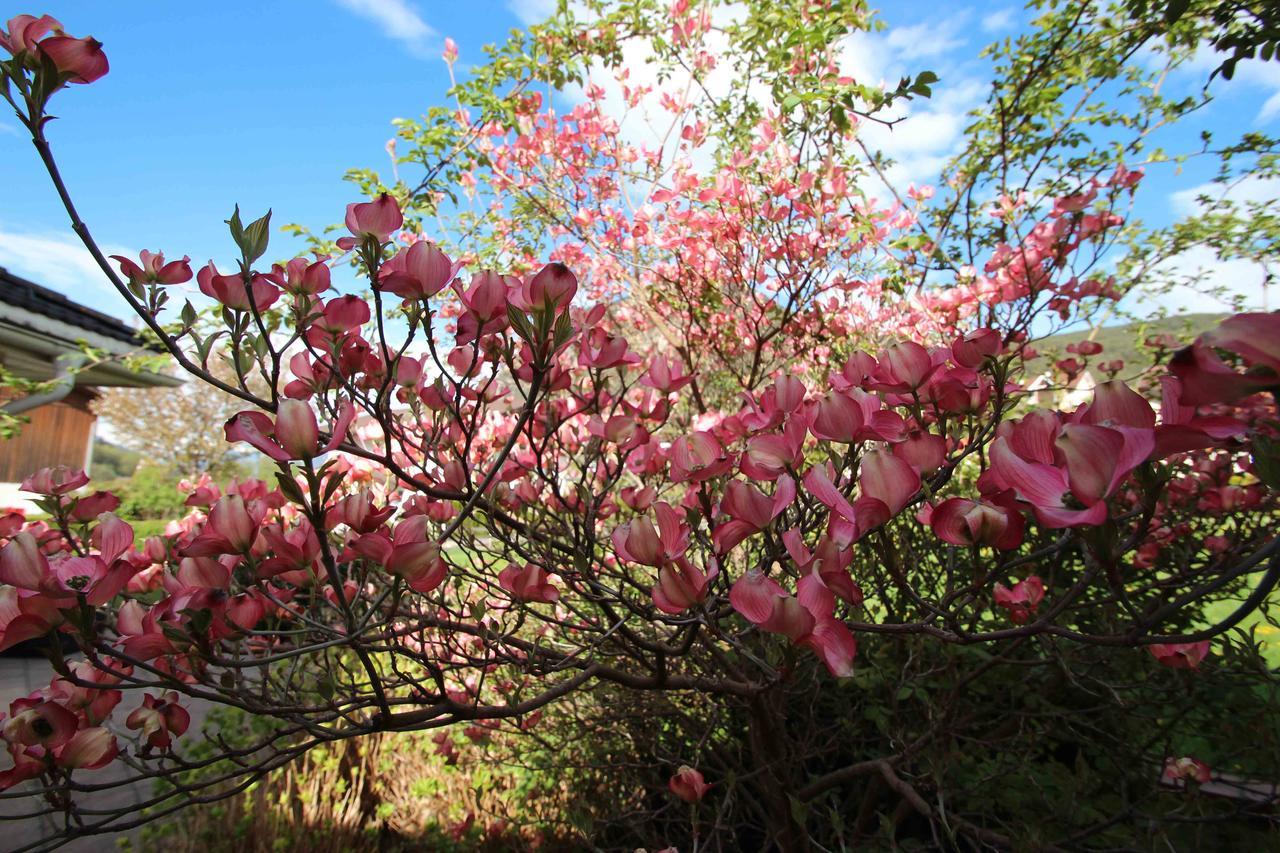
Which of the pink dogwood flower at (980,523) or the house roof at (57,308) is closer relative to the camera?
the pink dogwood flower at (980,523)

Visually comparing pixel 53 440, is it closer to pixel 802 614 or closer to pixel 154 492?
pixel 154 492

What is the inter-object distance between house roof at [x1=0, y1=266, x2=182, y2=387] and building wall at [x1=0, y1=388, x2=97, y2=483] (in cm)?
701

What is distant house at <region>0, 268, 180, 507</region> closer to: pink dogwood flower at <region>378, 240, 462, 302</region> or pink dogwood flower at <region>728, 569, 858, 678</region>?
pink dogwood flower at <region>378, 240, 462, 302</region>

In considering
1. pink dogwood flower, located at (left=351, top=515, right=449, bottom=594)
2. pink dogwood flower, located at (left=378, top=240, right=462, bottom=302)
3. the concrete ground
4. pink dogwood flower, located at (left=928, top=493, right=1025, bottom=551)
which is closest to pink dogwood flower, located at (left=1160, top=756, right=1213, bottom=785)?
pink dogwood flower, located at (left=928, top=493, right=1025, bottom=551)

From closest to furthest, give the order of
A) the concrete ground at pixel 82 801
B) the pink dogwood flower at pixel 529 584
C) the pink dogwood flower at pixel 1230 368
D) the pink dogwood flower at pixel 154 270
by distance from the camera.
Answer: the pink dogwood flower at pixel 1230 368 < the pink dogwood flower at pixel 154 270 < the pink dogwood flower at pixel 529 584 < the concrete ground at pixel 82 801

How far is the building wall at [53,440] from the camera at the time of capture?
970 cm

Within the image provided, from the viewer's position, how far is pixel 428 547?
2.40 feet

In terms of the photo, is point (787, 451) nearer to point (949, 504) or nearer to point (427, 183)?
point (949, 504)

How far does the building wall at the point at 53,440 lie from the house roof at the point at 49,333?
7006 millimetres

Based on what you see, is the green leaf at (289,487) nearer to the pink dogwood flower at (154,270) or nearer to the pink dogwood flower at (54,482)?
the pink dogwood flower at (154,270)

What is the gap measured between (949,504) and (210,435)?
21.4 m

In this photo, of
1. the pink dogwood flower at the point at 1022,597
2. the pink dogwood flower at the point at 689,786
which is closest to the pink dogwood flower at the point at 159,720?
the pink dogwood flower at the point at 689,786

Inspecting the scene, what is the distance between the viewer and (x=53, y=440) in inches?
412

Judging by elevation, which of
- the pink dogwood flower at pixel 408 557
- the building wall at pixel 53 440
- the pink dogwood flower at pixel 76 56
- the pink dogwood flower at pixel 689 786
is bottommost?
the building wall at pixel 53 440
